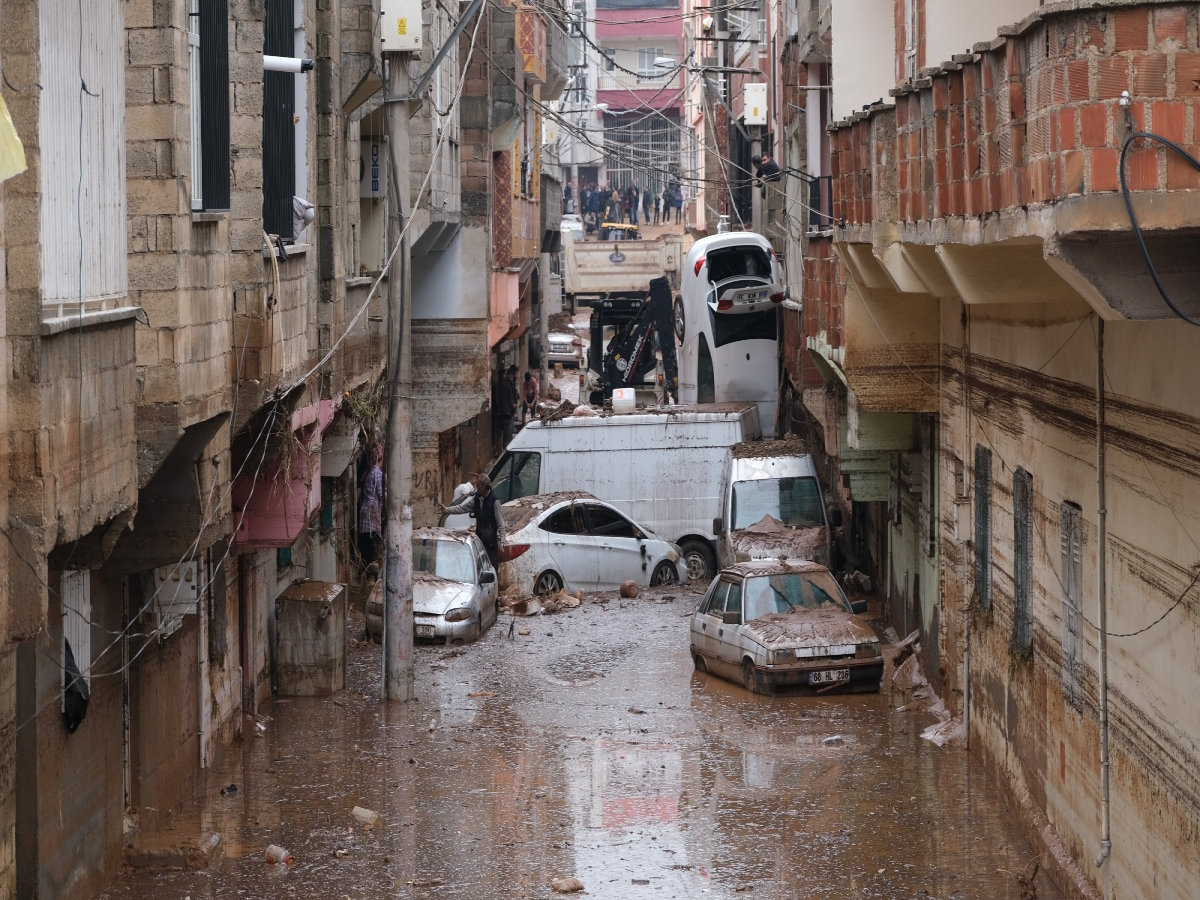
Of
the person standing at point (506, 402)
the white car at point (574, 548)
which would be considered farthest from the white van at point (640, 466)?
the person standing at point (506, 402)

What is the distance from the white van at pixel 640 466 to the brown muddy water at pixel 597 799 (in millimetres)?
7455

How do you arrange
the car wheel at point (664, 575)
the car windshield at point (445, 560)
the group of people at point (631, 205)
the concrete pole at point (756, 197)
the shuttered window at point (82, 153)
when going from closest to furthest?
the shuttered window at point (82, 153)
the car windshield at point (445, 560)
the car wheel at point (664, 575)
the concrete pole at point (756, 197)
the group of people at point (631, 205)

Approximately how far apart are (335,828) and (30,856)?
378cm

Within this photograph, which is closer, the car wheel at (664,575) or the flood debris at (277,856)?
the flood debris at (277,856)

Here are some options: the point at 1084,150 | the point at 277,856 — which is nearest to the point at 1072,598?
the point at 1084,150

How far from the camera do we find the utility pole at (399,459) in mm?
16719

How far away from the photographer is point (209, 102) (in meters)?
9.99

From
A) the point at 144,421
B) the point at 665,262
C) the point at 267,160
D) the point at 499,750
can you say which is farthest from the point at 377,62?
the point at 665,262

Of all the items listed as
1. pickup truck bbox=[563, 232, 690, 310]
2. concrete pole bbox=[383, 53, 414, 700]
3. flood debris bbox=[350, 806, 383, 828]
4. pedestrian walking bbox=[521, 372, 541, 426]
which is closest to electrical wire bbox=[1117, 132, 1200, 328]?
flood debris bbox=[350, 806, 383, 828]

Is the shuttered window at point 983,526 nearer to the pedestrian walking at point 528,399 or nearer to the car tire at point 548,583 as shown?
the car tire at point 548,583

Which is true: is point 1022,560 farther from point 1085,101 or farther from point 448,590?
point 448,590

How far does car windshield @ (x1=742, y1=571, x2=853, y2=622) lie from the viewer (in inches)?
695

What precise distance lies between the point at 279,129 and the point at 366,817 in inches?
209

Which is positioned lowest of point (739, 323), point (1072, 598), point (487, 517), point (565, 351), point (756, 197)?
point (487, 517)
